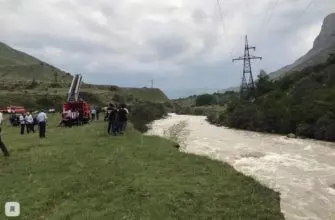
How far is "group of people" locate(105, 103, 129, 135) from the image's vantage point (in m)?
31.7

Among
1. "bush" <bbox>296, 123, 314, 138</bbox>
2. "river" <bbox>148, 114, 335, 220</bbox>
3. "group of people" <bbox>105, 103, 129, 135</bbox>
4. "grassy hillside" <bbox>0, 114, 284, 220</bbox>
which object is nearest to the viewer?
"grassy hillside" <bbox>0, 114, 284, 220</bbox>

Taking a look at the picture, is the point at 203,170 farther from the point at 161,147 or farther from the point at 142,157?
the point at 161,147

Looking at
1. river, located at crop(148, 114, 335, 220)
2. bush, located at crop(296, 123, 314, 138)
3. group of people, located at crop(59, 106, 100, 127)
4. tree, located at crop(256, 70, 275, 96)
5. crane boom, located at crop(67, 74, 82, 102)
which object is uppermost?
tree, located at crop(256, 70, 275, 96)

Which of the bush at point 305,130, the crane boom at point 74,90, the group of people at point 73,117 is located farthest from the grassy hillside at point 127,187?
the bush at point 305,130

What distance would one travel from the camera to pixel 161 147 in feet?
90.6

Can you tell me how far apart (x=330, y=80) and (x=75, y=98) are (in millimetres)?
57901

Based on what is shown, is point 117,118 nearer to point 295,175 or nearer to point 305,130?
point 295,175

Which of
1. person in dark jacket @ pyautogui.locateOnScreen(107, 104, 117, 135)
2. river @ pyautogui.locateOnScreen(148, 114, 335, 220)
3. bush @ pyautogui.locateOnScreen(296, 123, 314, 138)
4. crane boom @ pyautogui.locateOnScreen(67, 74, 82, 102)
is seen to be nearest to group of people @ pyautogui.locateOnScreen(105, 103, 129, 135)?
person in dark jacket @ pyautogui.locateOnScreen(107, 104, 117, 135)

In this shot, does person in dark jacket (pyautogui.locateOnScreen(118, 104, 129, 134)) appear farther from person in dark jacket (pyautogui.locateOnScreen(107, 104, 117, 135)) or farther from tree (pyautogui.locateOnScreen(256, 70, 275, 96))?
tree (pyautogui.locateOnScreen(256, 70, 275, 96))

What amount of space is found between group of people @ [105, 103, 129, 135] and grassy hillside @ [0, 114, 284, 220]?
278 inches

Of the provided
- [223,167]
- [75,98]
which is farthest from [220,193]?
[75,98]

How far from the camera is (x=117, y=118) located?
105 feet

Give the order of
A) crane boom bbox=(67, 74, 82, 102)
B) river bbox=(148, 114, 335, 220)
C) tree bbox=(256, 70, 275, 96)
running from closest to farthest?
river bbox=(148, 114, 335, 220) < crane boom bbox=(67, 74, 82, 102) < tree bbox=(256, 70, 275, 96)

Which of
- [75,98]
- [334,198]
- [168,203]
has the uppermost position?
[75,98]
